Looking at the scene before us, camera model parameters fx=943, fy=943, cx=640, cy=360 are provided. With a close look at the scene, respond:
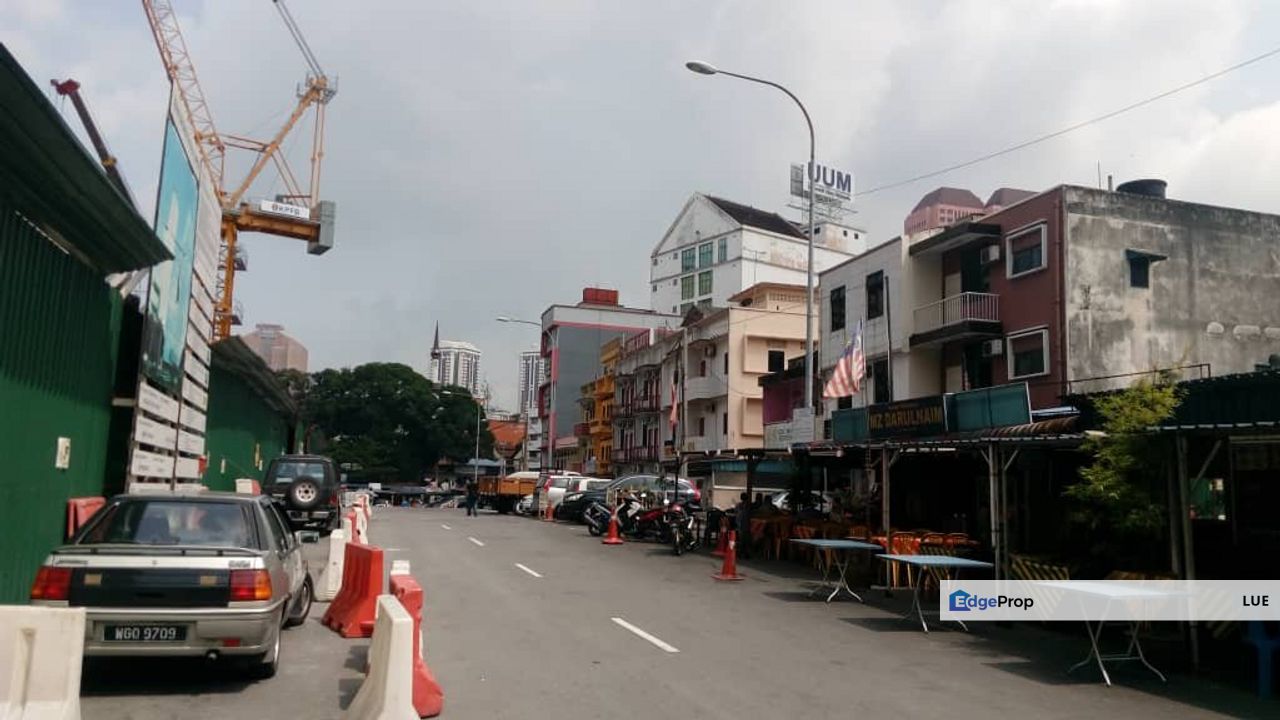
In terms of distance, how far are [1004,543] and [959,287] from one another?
1862cm

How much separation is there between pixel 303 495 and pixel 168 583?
15694 millimetres

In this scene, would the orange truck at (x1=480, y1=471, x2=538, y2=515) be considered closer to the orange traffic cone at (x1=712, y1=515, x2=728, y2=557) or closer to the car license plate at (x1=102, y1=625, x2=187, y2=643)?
the orange traffic cone at (x1=712, y1=515, x2=728, y2=557)

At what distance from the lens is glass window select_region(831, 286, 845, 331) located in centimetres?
3678

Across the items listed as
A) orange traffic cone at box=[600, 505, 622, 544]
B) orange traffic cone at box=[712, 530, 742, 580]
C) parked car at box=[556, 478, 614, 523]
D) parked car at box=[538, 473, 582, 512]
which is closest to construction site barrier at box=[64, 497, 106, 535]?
orange traffic cone at box=[712, 530, 742, 580]

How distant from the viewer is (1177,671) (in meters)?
9.93

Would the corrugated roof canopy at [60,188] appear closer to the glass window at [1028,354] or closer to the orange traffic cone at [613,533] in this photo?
the orange traffic cone at [613,533]

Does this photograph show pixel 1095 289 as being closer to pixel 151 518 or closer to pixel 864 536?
pixel 864 536

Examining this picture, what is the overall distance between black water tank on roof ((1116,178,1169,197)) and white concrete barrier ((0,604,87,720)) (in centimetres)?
3197

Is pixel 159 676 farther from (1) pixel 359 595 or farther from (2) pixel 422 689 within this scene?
(1) pixel 359 595

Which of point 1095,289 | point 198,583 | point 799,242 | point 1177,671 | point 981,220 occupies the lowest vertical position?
point 1177,671

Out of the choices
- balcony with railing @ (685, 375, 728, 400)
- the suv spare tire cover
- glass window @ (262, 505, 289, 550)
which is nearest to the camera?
glass window @ (262, 505, 289, 550)

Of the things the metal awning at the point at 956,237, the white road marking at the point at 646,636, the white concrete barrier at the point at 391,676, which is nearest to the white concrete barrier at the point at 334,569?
the white road marking at the point at 646,636

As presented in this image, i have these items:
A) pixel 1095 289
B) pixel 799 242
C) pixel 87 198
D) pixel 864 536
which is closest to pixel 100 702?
pixel 87 198

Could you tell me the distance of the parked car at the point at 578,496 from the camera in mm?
35375
